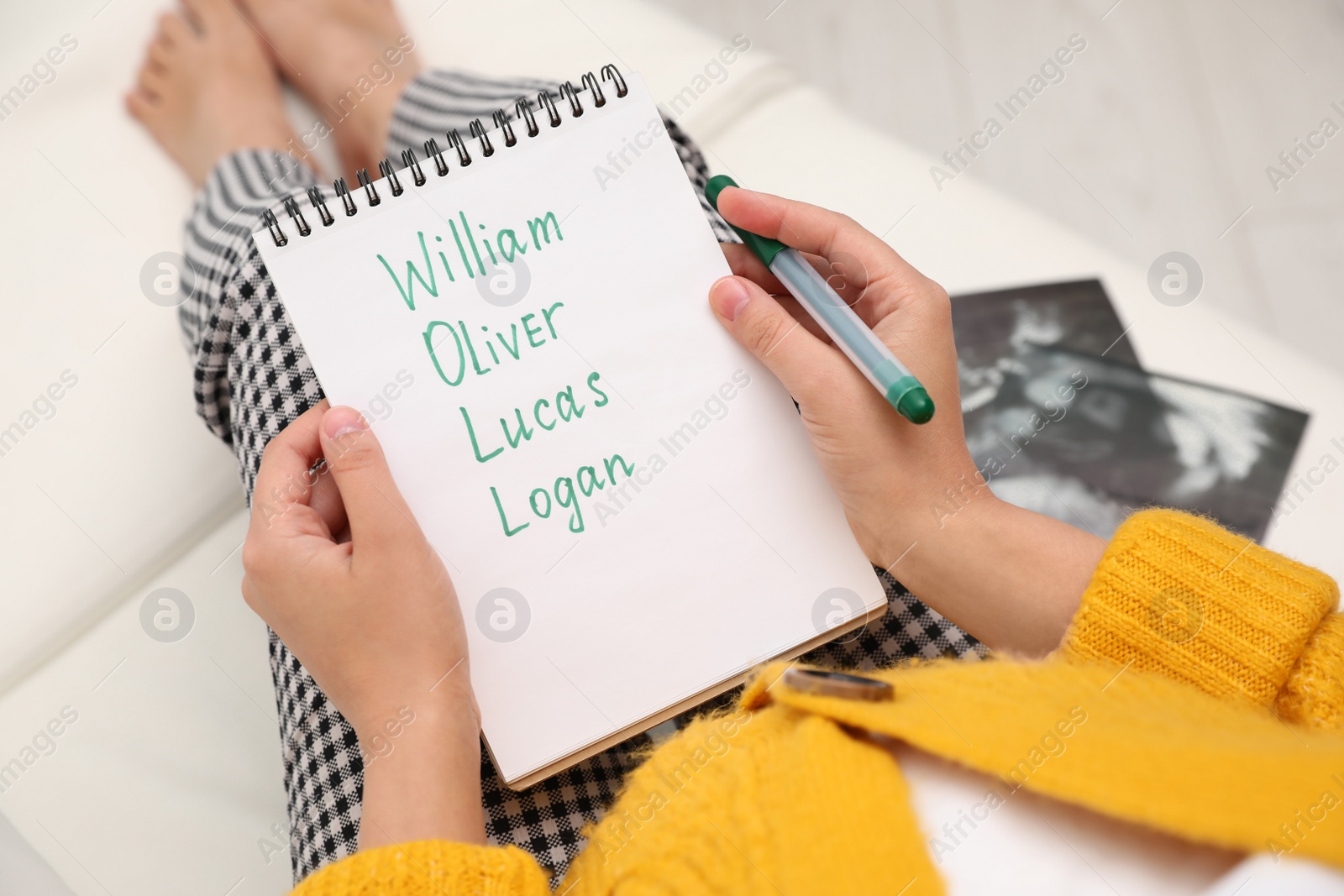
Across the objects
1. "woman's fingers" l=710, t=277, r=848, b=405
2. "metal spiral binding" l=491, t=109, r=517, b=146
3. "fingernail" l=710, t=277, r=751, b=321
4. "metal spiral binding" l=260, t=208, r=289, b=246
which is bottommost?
"woman's fingers" l=710, t=277, r=848, b=405

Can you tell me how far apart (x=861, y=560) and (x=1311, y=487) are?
0.49 m

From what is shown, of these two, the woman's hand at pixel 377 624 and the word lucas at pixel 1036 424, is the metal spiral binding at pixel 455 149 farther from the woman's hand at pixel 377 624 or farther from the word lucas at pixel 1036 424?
the word lucas at pixel 1036 424

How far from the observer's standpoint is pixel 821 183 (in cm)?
75

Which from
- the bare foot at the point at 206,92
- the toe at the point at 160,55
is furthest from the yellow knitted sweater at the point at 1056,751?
the toe at the point at 160,55

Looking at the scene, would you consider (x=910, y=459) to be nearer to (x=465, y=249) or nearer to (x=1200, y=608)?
(x=1200, y=608)

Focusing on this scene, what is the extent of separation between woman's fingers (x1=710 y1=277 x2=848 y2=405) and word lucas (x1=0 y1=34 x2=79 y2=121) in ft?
2.32

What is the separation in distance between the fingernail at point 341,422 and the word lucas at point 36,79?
591 mm

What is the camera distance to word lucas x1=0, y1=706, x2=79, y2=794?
582 millimetres

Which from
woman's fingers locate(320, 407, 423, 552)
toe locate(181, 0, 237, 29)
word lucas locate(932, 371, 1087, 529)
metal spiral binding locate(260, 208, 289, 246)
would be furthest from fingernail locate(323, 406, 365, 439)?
toe locate(181, 0, 237, 29)

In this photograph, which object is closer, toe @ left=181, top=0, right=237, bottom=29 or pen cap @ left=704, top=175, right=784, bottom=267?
pen cap @ left=704, top=175, right=784, bottom=267

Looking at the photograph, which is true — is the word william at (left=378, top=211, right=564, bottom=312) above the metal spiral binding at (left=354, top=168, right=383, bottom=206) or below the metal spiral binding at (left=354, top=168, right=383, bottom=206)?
below

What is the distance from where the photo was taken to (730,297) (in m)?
0.47

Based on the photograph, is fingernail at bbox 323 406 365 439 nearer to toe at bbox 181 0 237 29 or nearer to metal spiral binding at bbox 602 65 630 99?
metal spiral binding at bbox 602 65 630 99

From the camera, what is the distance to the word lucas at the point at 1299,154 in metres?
0.99
